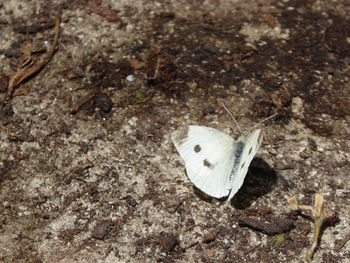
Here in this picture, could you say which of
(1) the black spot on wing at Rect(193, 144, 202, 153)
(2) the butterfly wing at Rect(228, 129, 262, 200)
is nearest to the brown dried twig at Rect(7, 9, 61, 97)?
(1) the black spot on wing at Rect(193, 144, 202, 153)

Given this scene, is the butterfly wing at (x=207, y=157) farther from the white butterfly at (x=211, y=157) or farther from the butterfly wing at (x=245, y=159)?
the butterfly wing at (x=245, y=159)

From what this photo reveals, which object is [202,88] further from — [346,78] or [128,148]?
[346,78]

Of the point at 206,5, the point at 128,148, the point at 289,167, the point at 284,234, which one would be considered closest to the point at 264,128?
the point at 289,167

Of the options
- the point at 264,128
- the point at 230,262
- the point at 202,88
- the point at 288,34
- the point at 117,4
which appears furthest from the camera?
the point at 117,4

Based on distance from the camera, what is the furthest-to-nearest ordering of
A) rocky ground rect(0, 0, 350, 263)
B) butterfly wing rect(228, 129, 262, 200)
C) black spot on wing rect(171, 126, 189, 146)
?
black spot on wing rect(171, 126, 189, 146) → rocky ground rect(0, 0, 350, 263) → butterfly wing rect(228, 129, 262, 200)

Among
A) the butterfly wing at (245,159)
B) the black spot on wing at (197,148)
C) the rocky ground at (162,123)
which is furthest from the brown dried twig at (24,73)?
the butterfly wing at (245,159)

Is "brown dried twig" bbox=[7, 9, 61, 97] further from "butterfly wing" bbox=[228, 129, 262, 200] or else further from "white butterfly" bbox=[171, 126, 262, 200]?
"butterfly wing" bbox=[228, 129, 262, 200]
